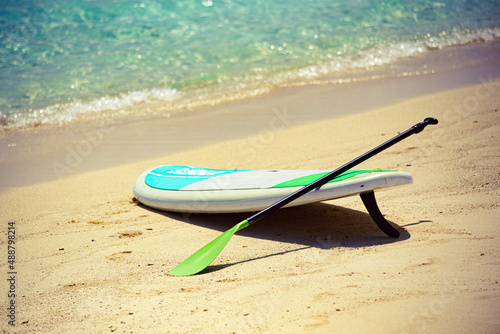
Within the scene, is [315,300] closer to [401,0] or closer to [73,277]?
[73,277]

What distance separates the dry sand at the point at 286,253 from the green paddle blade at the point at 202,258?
2.1 inches

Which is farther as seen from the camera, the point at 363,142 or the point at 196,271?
the point at 363,142

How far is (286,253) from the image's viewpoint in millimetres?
3000

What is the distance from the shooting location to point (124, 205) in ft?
12.9

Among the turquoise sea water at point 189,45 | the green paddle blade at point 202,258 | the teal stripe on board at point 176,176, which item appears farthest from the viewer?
the turquoise sea water at point 189,45

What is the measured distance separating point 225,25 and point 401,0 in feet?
12.2

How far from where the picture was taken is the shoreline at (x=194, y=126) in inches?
188

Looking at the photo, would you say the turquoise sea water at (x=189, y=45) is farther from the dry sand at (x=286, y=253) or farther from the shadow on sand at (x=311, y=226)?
the shadow on sand at (x=311, y=226)

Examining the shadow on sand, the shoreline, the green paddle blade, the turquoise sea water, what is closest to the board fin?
the shadow on sand

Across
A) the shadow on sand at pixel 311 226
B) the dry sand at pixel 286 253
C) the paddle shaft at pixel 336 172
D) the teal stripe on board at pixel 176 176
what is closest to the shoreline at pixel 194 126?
the dry sand at pixel 286 253

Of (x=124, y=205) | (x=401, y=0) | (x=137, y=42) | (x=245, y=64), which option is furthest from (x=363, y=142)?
(x=401, y=0)

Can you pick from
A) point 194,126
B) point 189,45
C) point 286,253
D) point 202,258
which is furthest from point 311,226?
point 189,45

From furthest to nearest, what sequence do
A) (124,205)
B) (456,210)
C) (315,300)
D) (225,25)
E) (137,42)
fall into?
(225,25) < (137,42) < (124,205) < (456,210) < (315,300)

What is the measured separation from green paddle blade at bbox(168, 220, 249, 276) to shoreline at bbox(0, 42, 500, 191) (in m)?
2.04
